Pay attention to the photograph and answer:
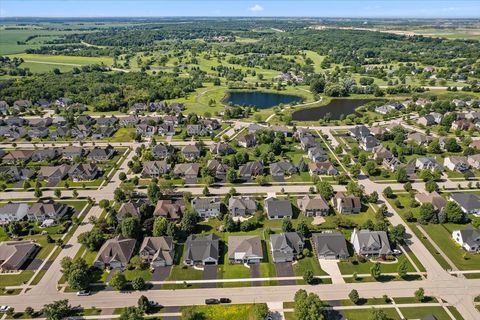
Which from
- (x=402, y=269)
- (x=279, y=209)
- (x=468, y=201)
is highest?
(x=468, y=201)

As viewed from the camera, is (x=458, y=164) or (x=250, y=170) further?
(x=458, y=164)

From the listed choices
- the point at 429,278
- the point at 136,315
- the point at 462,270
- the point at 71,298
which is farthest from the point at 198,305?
the point at 462,270

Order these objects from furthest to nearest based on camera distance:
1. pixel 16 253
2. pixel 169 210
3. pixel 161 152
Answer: pixel 161 152 → pixel 169 210 → pixel 16 253

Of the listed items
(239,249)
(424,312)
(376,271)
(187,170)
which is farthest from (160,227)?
(424,312)

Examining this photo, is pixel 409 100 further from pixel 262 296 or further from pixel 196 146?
pixel 262 296

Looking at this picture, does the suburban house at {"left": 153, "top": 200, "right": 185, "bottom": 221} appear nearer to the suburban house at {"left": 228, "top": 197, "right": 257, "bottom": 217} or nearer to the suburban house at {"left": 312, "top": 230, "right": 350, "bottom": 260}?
the suburban house at {"left": 228, "top": 197, "right": 257, "bottom": 217}

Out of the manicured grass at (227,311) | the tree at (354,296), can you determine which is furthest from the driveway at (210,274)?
the tree at (354,296)

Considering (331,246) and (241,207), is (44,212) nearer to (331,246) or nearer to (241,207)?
(241,207)
